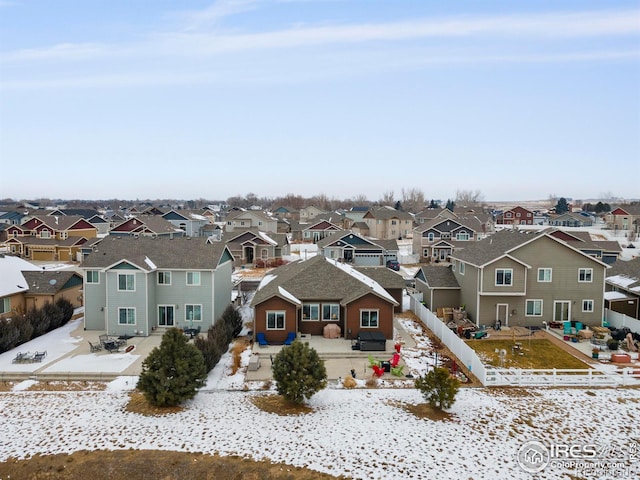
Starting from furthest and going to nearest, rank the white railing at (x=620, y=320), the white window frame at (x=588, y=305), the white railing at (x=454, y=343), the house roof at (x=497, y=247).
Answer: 1. the white window frame at (x=588, y=305)
2. the house roof at (x=497, y=247)
3. the white railing at (x=620, y=320)
4. the white railing at (x=454, y=343)

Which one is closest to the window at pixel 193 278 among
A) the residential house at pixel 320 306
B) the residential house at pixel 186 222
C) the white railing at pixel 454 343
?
the residential house at pixel 320 306

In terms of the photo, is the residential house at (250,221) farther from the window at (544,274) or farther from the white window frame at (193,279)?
the window at (544,274)

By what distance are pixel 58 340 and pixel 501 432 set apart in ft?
78.2

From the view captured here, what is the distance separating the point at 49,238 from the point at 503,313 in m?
67.4

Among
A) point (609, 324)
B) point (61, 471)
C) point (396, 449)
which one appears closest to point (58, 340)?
point (61, 471)

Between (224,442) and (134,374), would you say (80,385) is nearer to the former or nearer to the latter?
(134,374)

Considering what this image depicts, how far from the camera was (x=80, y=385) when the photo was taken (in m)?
19.6

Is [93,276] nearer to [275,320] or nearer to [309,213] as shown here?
[275,320]

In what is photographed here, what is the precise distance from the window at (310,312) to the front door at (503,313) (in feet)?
38.8

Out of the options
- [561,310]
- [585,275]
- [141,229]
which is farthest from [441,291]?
[141,229]

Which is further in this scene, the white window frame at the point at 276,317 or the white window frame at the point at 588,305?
the white window frame at the point at 588,305

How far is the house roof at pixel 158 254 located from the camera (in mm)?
27344

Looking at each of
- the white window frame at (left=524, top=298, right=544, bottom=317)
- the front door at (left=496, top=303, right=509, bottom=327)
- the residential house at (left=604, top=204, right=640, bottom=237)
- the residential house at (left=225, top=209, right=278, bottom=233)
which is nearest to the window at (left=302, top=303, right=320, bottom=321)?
the front door at (left=496, top=303, right=509, bottom=327)

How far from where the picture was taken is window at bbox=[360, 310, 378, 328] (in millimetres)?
25875
